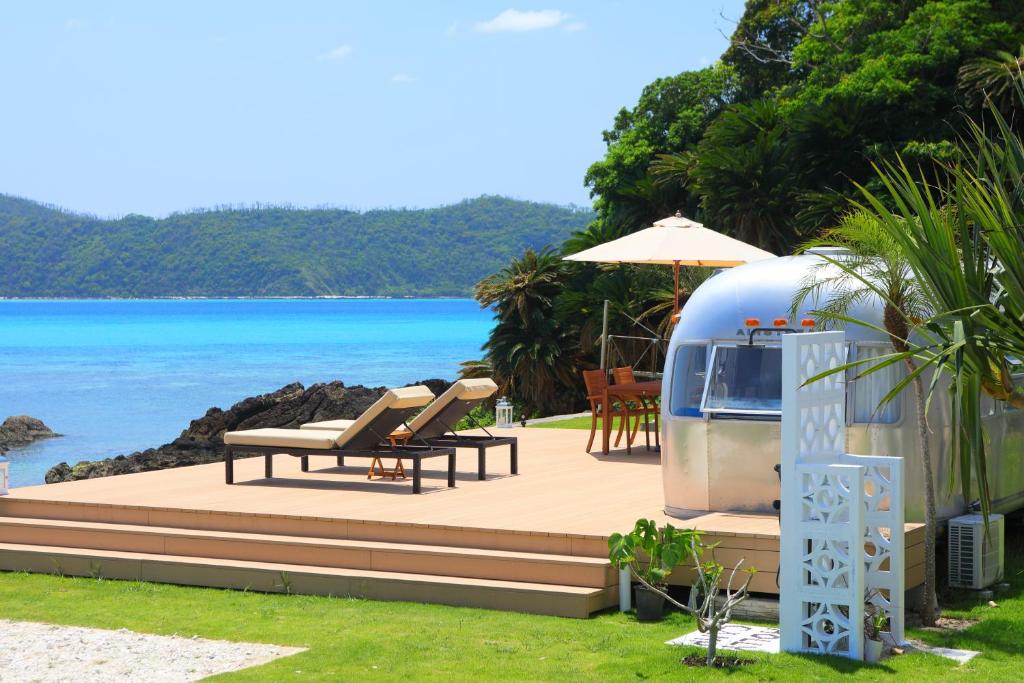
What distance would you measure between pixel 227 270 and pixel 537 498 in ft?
379

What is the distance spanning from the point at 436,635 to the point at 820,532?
2.28m

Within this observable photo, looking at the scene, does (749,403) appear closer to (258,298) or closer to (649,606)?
(649,606)

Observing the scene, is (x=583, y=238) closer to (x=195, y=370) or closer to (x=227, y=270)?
(x=195, y=370)

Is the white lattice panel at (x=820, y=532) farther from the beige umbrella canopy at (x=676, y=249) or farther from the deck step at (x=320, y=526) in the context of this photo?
the beige umbrella canopy at (x=676, y=249)

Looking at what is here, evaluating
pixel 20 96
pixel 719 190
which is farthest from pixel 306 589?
pixel 20 96

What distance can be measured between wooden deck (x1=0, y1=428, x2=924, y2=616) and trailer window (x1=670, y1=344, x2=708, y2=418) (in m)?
0.82

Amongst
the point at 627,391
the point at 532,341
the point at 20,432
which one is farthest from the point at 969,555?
the point at 20,432

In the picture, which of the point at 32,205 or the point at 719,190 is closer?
the point at 719,190

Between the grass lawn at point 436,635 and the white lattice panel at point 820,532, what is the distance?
23cm

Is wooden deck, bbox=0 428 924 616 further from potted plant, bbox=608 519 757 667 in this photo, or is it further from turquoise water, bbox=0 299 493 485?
turquoise water, bbox=0 299 493 485

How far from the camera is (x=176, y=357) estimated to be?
81.0 m

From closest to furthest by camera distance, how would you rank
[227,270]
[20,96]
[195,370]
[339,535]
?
[339,535]
[195,370]
[20,96]
[227,270]

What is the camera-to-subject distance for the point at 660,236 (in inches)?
545

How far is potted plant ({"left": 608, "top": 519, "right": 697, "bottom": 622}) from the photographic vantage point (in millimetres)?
8023
